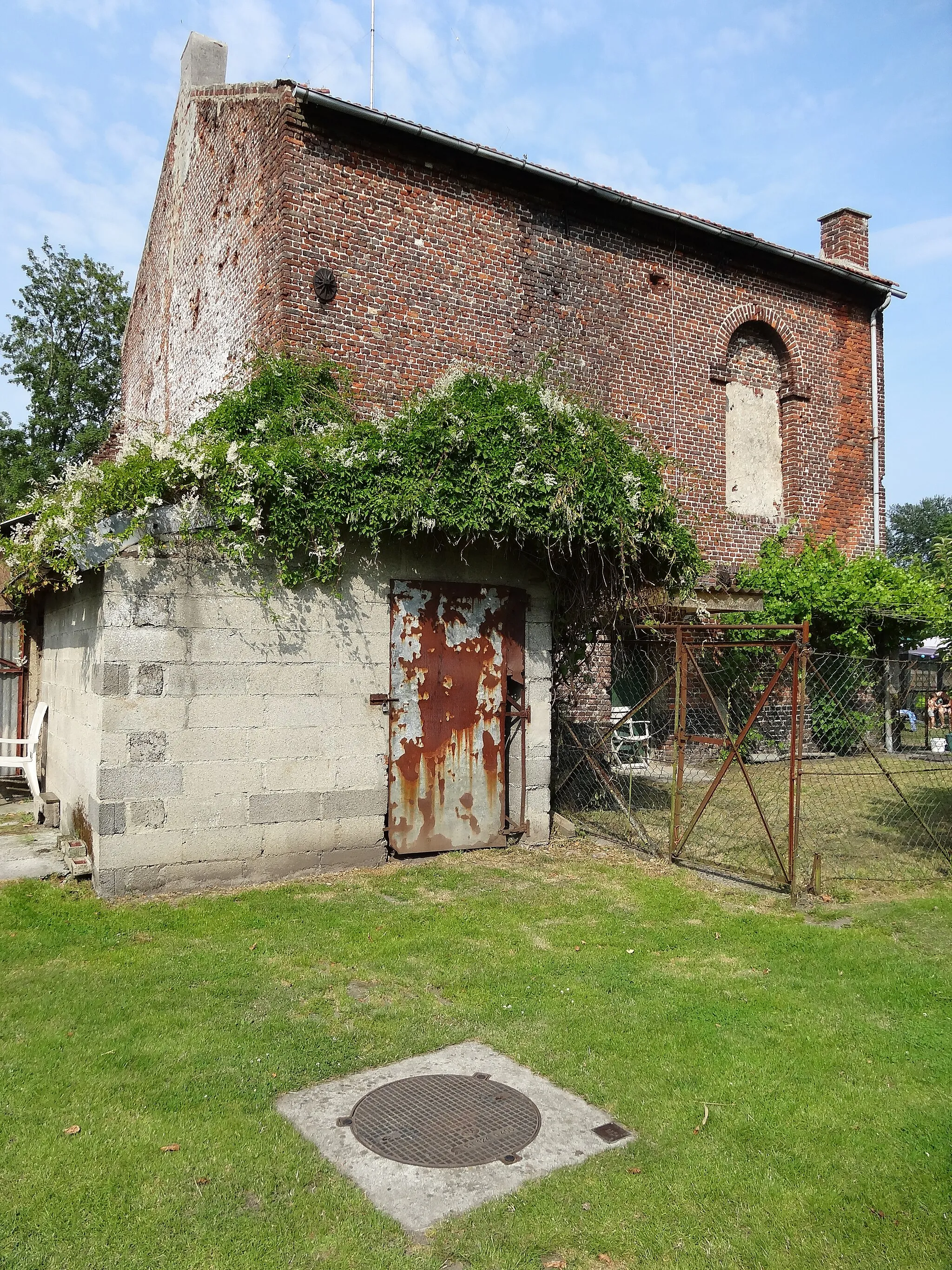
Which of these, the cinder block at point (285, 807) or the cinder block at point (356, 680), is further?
the cinder block at point (356, 680)

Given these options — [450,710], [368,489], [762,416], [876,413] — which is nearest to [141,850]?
[450,710]

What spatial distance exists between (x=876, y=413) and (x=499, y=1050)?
15038 millimetres

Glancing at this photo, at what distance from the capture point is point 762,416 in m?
15.4

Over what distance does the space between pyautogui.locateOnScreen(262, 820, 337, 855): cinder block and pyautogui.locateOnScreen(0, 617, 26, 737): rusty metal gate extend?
587 centimetres

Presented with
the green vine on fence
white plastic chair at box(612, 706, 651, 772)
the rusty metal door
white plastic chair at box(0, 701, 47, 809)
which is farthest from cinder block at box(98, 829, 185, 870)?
white plastic chair at box(612, 706, 651, 772)

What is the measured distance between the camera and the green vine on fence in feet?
22.6

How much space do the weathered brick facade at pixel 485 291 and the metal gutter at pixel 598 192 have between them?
0.15 feet

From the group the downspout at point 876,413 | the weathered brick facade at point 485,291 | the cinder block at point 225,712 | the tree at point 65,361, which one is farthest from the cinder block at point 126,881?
the tree at point 65,361

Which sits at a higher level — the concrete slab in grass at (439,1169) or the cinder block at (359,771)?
the cinder block at (359,771)

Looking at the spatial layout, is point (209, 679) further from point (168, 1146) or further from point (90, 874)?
point (168, 1146)

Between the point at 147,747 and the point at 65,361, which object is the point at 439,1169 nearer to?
the point at 147,747

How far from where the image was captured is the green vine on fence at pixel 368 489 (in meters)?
6.89

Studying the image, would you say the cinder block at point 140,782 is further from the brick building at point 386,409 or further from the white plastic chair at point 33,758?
the white plastic chair at point 33,758

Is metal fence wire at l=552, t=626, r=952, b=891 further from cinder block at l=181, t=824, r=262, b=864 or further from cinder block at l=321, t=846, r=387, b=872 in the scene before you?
cinder block at l=181, t=824, r=262, b=864
